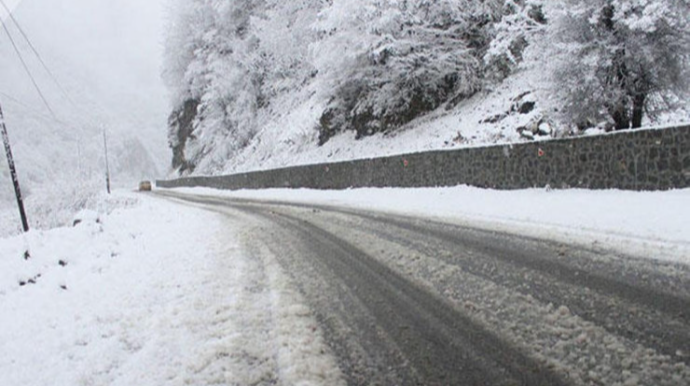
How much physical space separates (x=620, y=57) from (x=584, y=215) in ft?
14.1

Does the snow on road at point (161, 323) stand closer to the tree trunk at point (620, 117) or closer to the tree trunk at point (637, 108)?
the tree trunk at point (620, 117)

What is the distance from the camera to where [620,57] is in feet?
31.9

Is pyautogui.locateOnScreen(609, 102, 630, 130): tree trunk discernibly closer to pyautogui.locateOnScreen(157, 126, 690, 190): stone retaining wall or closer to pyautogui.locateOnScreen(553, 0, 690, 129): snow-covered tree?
pyautogui.locateOnScreen(553, 0, 690, 129): snow-covered tree

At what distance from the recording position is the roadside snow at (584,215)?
224 inches

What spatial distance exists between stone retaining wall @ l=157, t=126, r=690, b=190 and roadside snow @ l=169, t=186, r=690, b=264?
1.00 ft

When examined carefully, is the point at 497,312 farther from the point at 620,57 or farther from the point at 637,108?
the point at 637,108

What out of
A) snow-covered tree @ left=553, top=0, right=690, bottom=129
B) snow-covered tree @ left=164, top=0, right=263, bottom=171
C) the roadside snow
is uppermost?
snow-covered tree @ left=164, top=0, right=263, bottom=171

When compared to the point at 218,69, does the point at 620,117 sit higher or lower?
lower

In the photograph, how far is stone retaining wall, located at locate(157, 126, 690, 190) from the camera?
8094 millimetres

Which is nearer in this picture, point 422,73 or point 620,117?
point 620,117

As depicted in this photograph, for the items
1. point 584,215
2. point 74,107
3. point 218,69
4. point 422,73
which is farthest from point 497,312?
point 74,107

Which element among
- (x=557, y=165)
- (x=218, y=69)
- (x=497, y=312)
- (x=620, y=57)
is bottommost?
(x=497, y=312)

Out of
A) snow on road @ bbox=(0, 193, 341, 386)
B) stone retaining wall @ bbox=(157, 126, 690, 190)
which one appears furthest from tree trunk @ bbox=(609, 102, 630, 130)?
snow on road @ bbox=(0, 193, 341, 386)

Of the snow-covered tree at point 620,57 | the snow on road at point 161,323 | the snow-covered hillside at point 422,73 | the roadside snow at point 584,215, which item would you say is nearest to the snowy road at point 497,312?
the snow on road at point 161,323
